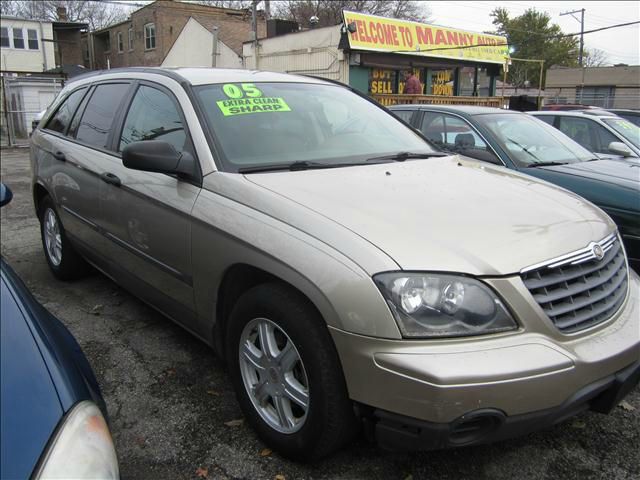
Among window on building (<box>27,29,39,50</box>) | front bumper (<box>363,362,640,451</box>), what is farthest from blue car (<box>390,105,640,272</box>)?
window on building (<box>27,29,39,50</box>)

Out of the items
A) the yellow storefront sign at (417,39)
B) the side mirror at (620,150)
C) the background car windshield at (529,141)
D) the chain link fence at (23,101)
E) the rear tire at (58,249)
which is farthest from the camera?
the yellow storefront sign at (417,39)

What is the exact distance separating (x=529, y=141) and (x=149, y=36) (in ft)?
105

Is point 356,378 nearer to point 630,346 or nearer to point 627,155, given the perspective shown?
point 630,346

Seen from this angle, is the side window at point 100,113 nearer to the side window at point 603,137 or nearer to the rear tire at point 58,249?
the rear tire at point 58,249

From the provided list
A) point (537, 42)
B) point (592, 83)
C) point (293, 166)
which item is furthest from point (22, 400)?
point (537, 42)

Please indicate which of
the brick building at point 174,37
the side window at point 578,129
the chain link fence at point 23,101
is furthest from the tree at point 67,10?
the side window at point 578,129

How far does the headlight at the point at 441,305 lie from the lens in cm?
191

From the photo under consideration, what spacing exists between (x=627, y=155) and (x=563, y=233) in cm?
414

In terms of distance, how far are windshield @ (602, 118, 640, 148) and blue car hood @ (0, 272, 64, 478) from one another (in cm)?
727

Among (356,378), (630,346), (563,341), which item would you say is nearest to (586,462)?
(630,346)

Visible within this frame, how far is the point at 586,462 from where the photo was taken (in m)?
2.43

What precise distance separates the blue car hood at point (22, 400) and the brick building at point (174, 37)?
22.3 m

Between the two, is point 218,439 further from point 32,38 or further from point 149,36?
point 32,38

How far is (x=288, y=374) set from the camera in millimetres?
2297
